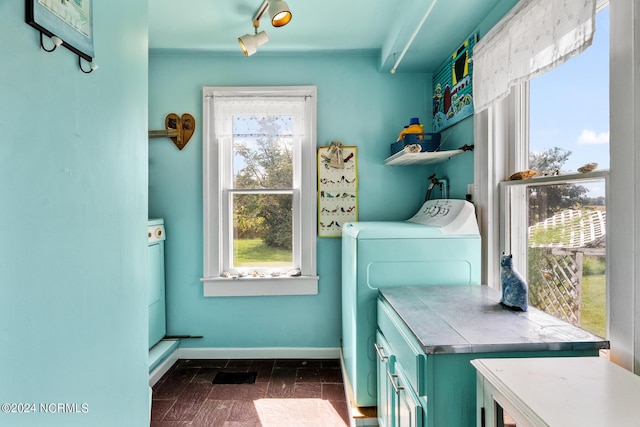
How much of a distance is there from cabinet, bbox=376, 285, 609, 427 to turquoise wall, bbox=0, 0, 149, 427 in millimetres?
962

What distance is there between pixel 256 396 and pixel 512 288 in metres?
1.68

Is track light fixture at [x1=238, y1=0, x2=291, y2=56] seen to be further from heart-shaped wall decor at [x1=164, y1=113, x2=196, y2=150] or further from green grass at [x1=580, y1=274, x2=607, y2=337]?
green grass at [x1=580, y1=274, x2=607, y2=337]

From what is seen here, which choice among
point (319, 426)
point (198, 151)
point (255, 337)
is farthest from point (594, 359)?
point (198, 151)

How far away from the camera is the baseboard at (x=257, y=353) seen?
8.53 feet

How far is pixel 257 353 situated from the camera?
2.60 meters

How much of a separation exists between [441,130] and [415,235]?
1028 millimetres

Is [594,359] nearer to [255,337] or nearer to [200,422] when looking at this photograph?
[200,422]

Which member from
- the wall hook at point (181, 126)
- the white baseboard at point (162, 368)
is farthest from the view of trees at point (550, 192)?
the white baseboard at point (162, 368)

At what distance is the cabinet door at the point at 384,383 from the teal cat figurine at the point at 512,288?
540 millimetres

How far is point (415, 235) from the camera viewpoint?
1.75 metres

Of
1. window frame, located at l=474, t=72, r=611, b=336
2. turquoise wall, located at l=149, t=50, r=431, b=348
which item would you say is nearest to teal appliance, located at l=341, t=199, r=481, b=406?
window frame, located at l=474, t=72, r=611, b=336

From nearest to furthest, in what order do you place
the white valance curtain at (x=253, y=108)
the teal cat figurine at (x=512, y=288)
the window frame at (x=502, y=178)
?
the teal cat figurine at (x=512, y=288) → the window frame at (x=502, y=178) → the white valance curtain at (x=253, y=108)

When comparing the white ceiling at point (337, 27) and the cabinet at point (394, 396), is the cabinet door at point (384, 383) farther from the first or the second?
the white ceiling at point (337, 27)

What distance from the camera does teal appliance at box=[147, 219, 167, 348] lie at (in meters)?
2.37
